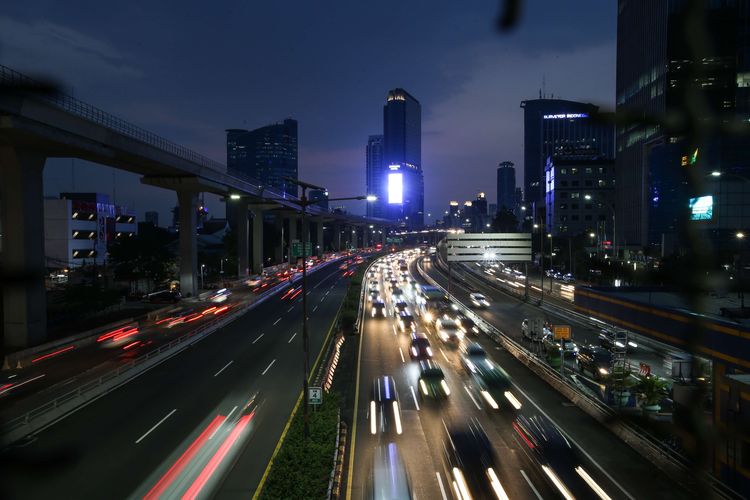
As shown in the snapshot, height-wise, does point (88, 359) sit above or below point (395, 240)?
below

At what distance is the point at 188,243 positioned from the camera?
63.4 m

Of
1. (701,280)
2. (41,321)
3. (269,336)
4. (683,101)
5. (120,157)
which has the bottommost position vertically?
(269,336)

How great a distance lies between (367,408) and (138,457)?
34.7 ft

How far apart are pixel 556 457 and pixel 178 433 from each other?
15943mm

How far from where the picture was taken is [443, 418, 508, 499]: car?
15.5 m

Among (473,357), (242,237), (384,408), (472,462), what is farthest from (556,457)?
(242,237)

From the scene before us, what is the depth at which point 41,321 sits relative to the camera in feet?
112

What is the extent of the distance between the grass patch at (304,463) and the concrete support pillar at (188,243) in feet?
157

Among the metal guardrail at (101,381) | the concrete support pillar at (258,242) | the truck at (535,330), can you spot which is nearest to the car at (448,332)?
the truck at (535,330)

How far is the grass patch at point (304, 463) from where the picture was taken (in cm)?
1382

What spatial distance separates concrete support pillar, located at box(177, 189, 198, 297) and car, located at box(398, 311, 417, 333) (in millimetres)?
30067

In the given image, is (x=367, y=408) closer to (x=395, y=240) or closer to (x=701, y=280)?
(x=701, y=280)

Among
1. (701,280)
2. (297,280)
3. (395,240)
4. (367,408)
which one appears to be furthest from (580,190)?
(701,280)

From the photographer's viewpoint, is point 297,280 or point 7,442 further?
point 297,280
